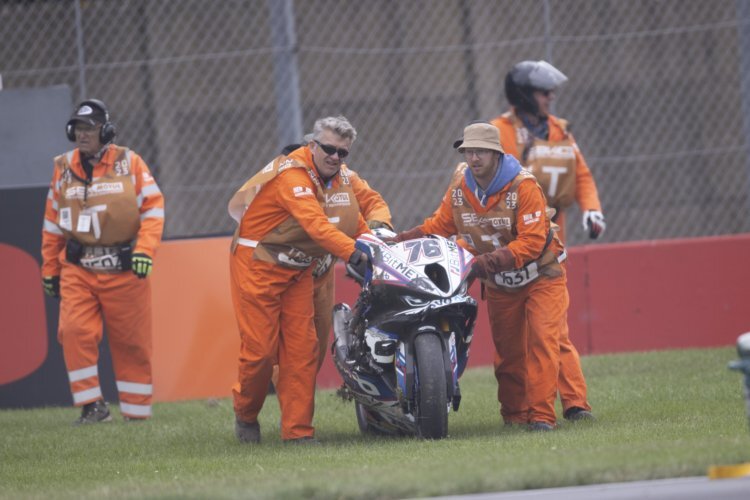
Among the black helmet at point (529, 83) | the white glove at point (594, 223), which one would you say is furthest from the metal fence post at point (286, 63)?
the white glove at point (594, 223)

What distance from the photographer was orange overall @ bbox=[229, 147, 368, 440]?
7957 millimetres

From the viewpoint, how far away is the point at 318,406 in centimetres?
996

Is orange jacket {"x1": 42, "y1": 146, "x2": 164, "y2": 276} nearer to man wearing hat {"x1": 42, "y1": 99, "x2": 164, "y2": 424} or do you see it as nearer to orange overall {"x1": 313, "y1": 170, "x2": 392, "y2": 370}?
man wearing hat {"x1": 42, "y1": 99, "x2": 164, "y2": 424}

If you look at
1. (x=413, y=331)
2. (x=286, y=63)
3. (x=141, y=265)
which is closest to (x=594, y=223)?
(x=413, y=331)

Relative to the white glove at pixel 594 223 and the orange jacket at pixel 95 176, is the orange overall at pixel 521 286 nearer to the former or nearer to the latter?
the white glove at pixel 594 223

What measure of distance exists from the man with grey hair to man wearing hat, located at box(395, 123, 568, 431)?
21.4 inches

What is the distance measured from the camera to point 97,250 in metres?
9.59

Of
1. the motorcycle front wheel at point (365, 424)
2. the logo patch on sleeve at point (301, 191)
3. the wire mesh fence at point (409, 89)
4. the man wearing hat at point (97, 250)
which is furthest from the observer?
the wire mesh fence at point (409, 89)

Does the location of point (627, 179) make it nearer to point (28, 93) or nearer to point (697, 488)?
point (28, 93)

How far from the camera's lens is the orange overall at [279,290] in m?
7.96

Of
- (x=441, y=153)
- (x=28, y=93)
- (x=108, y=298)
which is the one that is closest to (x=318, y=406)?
(x=108, y=298)

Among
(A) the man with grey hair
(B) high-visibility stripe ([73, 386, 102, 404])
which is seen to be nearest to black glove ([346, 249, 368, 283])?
(A) the man with grey hair

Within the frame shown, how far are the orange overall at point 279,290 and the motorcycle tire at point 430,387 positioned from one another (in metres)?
0.91

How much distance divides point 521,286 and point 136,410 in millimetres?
3068
